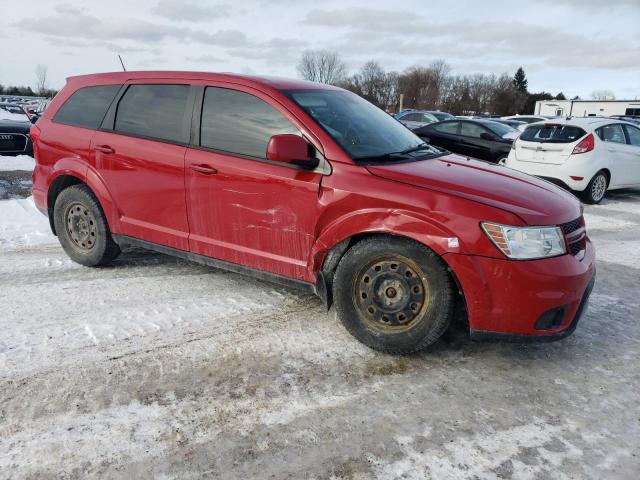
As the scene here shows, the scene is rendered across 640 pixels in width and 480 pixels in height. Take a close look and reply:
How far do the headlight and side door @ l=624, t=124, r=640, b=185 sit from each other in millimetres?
7955

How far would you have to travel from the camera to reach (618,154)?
30.0ft

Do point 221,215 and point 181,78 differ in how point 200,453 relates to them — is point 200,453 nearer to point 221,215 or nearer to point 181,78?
point 221,215

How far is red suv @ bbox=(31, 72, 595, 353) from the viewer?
2.86m

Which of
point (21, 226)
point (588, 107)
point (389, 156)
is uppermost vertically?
point (588, 107)

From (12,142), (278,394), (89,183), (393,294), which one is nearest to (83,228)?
(89,183)

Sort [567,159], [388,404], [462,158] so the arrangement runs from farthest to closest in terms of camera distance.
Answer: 1. [567,159]
2. [462,158]
3. [388,404]

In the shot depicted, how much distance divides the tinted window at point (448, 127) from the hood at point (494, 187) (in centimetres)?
899

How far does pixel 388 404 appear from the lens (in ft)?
8.74

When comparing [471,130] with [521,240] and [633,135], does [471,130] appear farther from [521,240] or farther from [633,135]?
[521,240]

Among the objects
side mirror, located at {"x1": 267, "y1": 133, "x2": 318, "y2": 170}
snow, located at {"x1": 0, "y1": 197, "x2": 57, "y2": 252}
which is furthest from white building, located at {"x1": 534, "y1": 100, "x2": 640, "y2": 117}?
side mirror, located at {"x1": 267, "y1": 133, "x2": 318, "y2": 170}

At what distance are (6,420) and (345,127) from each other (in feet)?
8.78

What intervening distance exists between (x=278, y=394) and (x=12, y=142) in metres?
9.18

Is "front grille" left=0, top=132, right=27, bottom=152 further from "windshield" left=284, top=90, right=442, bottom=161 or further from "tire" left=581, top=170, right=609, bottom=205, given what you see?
"tire" left=581, top=170, right=609, bottom=205

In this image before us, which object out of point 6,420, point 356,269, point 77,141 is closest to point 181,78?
point 77,141
